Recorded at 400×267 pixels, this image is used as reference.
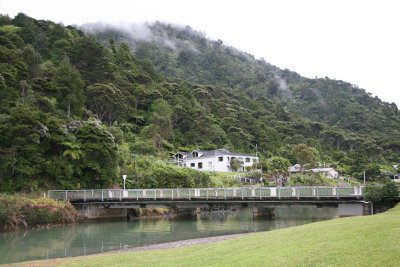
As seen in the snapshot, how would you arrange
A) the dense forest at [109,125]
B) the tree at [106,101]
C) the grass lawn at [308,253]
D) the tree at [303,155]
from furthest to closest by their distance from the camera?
1. the tree at [303,155]
2. the tree at [106,101]
3. the dense forest at [109,125]
4. the grass lawn at [308,253]

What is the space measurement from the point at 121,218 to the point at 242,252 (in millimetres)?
33436

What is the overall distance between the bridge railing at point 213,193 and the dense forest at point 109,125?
125 inches

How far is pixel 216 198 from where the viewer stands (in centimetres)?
4072

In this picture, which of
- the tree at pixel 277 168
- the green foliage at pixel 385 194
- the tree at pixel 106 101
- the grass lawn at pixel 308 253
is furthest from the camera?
the tree at pixel 277 168

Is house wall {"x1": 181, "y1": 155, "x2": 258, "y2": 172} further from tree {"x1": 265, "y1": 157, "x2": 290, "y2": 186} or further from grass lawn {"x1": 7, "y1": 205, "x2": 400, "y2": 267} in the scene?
grass lawn {"x1": 7, "y1": 205, "x2": 400, "y2": 267}

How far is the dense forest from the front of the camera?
44.3 meters

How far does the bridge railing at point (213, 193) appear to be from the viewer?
121 feet

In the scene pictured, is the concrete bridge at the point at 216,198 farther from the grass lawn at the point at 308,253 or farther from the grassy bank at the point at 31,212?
the grass lawn at the point at 308,253

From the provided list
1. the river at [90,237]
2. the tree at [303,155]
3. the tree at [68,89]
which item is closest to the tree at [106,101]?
the tree at [68,89]

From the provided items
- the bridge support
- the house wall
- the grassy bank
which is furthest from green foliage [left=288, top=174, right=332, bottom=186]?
the grassy bank

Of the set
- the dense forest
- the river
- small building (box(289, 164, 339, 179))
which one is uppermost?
the dense forest

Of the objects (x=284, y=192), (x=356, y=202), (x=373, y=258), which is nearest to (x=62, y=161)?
(x=284, y=192)

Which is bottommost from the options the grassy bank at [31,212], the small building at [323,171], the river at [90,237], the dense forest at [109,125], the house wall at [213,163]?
the river at [90,237]

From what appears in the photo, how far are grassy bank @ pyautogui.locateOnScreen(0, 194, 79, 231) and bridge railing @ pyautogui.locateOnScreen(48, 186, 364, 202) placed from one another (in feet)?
6.83
